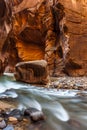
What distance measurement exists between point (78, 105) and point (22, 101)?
1.79m

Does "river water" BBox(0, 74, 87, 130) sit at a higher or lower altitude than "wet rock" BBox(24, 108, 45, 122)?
lower

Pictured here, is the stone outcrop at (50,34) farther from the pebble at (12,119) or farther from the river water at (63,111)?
the pebble at (12,119)

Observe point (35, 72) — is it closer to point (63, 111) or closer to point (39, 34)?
point (63, 111)

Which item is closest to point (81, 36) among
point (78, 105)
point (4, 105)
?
point (78, 105)

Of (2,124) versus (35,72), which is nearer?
(2,124)

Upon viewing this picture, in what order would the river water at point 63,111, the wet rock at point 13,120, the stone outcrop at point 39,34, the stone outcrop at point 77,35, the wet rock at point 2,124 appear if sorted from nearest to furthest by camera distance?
1. the wet rock at point 2,124
2. the wet rock at point 13,120
3. the river water at point 63,111
4. the stone outcrop at point 77,35
5. the stone outcrop at point 39,34

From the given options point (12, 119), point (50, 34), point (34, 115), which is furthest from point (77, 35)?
point (12, 119)

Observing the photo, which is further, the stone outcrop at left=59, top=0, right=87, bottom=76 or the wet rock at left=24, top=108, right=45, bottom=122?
the stone outcrop at left=59, top=0, right=87, bottom=76

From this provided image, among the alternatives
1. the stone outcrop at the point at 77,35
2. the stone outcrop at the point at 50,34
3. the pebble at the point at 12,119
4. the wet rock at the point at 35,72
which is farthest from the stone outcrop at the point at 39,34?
the pebble at the point at 12,119

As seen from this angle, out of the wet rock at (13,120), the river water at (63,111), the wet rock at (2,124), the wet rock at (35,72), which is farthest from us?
the wet rock at (35,72)

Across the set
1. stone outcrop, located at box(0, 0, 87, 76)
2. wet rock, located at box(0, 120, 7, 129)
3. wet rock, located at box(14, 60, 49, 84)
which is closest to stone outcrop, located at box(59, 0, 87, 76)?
stone outcrop, located at box(0, 0, 87, 76)

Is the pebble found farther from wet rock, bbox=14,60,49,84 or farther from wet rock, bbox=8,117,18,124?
wet rock, bbox=14,60,49,84

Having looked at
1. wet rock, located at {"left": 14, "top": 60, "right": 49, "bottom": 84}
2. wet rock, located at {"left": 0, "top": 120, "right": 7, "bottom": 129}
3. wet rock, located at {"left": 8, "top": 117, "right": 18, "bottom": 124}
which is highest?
wet rock, located at {"left": 0, "top": 120, "right": 7, "bottom": 129}

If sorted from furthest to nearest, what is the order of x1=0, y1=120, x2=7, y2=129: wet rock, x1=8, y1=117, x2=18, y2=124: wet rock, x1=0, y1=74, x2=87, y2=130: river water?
x1=0, y1=74, x2=87, y2=130: river water, x1=8, y1=117, x2=18, y2=124: wet rock, x1=0, y1=120, x2=7, y2=129: wet rock
